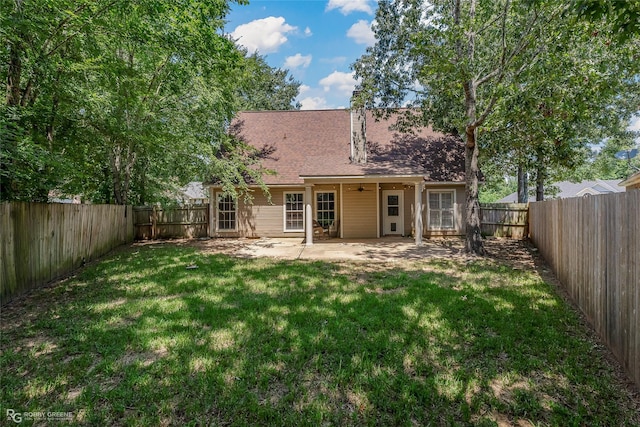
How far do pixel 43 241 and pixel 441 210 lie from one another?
41.0 feet

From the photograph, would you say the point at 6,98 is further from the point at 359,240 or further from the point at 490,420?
the point at 359,240

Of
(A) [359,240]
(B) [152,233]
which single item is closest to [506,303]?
(A) [359,240]

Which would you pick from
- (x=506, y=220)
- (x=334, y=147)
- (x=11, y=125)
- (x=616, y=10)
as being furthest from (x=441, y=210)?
(x=11, y=125)

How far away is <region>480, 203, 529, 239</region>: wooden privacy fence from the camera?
12.8 metres

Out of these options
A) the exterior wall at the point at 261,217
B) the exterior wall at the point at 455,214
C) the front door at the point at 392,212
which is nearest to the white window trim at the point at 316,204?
the exterior wall at the point at 261,217

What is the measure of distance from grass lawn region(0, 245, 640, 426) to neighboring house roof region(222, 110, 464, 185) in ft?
21.6

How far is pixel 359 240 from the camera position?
1267 centimetres

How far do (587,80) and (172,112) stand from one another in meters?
12.2

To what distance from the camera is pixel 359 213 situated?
13422 mm

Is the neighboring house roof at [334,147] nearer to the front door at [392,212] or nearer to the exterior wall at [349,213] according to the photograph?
the exterior wall at [349,213]

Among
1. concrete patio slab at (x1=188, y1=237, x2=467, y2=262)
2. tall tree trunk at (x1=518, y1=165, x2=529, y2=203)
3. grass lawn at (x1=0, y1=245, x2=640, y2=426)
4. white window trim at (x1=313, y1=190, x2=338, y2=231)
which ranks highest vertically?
tall tree trunk at (x1=518, y1=165, x2=529, y2=203)

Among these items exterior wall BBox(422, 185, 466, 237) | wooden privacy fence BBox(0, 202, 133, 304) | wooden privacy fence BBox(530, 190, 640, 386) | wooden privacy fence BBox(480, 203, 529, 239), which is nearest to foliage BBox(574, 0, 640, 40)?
wooden privacy fence BBox(530, 190, 640, 386)

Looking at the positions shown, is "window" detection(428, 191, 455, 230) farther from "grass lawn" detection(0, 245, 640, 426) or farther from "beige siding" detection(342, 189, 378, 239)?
"grass lawn" detection(0, 245, 640, 426)

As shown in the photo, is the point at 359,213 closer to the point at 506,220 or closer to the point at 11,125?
the point at 506,220
